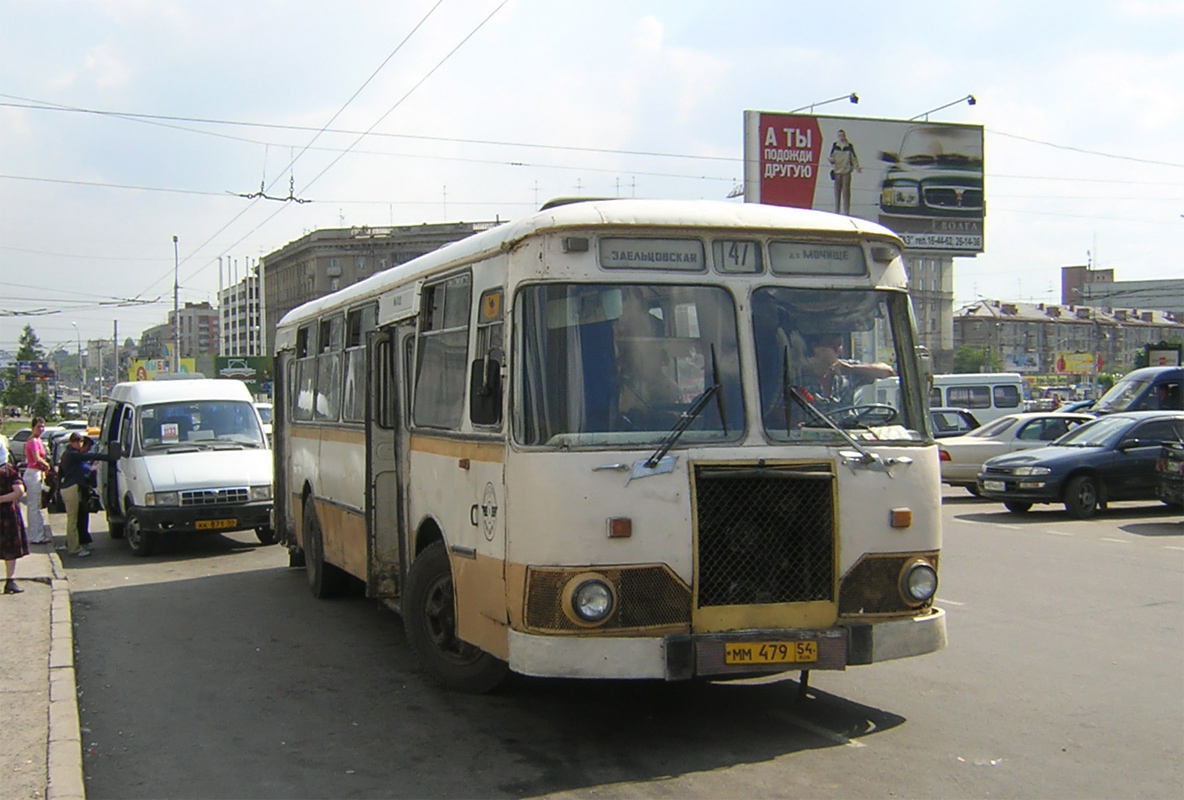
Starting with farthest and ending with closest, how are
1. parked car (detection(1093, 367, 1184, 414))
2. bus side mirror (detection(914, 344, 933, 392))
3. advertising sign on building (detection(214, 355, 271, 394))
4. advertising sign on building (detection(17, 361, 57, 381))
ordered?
advertising sign on building (detection(17, 361, 57, 381)) → advertising sign on building (detection(214, 355, 271, 394)) → parked car (detection(1093, 367, 1184, 414)) → bus side mirror (detection(914, 344, 933, 392))

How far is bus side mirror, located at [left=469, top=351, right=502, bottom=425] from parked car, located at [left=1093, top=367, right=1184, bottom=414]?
97.8 ft

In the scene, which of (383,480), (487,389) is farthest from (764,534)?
(383,480)

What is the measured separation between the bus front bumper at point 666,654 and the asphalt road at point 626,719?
1.57 feet

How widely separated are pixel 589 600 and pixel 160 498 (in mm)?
11398

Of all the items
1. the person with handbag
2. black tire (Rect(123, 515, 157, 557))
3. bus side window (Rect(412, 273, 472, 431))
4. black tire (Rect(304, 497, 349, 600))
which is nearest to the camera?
bus side window (Rect(412, 273, 472, 431))

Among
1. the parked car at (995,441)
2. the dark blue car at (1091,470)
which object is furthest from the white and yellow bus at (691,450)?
the parked car at (995,441)

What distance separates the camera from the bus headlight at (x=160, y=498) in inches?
645

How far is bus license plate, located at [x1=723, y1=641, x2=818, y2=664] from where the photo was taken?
6.50 m

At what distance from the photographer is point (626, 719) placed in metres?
7.44

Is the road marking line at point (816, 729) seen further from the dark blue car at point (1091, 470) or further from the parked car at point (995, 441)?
the parked car at point (995, 441)

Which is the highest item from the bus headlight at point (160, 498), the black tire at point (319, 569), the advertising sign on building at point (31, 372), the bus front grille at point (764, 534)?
the advertising sign on building at point (31, 372)

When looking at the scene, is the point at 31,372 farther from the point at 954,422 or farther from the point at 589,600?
the point at 589,600

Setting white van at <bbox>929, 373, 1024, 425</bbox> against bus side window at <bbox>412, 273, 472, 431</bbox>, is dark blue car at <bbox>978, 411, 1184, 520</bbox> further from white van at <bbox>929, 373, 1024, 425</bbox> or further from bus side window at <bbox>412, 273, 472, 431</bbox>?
white van at <bbox>929, 373, 1024, 425</bbox>

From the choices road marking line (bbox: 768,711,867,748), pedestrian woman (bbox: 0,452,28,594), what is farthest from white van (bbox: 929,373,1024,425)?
road marking line (bbox: 768,711,867,748)
